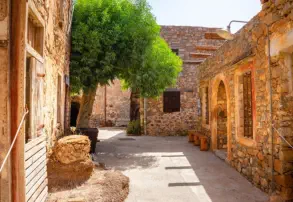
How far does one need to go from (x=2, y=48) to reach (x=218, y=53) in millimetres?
6997

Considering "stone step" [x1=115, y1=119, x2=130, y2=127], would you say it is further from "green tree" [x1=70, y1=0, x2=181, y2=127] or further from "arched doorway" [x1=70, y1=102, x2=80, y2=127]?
"green tree" [x1=70, y1=0, x2=181, y2=127]

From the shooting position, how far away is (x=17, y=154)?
254 centimetres

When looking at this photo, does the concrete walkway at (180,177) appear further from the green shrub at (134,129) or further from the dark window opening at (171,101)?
the green shrub at (134,129)

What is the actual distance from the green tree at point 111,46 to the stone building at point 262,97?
2636 millimetres

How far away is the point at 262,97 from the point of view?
4906 millimetres

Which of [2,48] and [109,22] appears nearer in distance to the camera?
[2,48]

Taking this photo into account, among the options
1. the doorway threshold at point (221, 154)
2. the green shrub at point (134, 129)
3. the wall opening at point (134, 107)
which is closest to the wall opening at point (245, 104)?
the doorway threshold at point (221, 154)

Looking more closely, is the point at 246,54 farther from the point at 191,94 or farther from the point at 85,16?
the point at 191,94

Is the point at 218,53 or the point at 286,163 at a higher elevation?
the point at 218,53

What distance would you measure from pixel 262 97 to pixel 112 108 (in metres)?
15.8

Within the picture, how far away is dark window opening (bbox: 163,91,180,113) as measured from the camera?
46.2ft

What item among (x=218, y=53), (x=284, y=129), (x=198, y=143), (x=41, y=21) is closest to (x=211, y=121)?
(x=198, y=143)

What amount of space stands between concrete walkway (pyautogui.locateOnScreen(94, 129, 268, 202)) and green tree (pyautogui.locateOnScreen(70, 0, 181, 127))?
2.47 m

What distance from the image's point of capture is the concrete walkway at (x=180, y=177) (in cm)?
446
